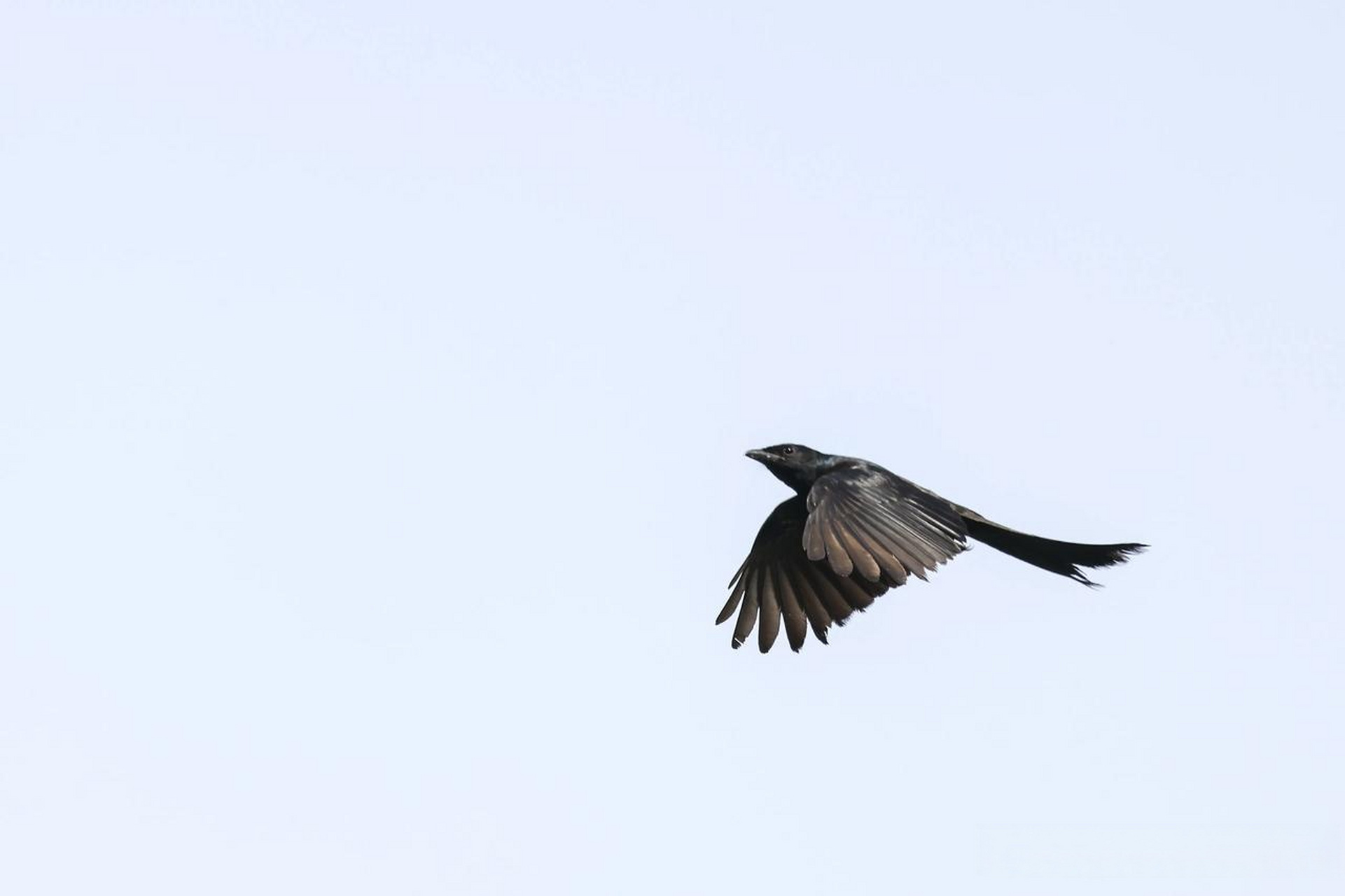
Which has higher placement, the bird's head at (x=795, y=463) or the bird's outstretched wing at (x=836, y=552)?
the bird's head at (x=795, y=463)

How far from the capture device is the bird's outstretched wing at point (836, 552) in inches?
621

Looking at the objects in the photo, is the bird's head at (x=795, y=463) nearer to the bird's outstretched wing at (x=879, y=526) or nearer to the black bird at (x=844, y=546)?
the black bird at (x=844, y=546)

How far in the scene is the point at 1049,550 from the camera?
17.5 meters

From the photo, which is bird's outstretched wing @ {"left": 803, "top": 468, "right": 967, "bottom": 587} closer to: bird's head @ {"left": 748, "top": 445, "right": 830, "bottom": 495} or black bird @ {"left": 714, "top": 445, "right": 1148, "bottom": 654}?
black bird @ {"left": 714, "top": 445, "right": 1148, "bottom": 654}

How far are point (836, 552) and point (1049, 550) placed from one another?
8.62 feet

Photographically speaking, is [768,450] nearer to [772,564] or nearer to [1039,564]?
[772,564]

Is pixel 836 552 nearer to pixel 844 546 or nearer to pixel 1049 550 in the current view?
pixel 844 546

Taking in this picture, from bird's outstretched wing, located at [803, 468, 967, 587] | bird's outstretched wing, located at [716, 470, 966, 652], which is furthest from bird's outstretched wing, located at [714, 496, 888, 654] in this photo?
bird's outstretched wing, located at [803, 468, 967, 587]

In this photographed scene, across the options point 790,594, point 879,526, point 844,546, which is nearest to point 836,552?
point 844,546

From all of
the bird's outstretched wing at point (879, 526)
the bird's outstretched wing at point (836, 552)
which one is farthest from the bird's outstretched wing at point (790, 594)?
the bird's outstretched wing at point (879, 526)

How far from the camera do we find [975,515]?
57.6ft

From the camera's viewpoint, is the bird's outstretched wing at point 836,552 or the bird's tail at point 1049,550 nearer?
the bird's outstretched wing at point 836,552


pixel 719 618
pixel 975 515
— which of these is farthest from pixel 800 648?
pixel 975 515

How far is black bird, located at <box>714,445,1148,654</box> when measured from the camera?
15.8 m
